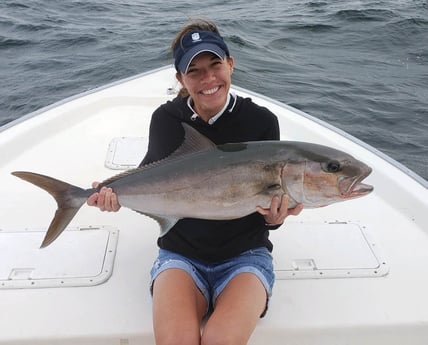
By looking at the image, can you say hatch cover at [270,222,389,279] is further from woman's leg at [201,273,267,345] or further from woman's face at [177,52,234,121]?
woman's face at [177,52,234,121]

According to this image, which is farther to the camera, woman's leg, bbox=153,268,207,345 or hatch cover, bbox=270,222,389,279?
hatch cover, bbox=270,222,389,279

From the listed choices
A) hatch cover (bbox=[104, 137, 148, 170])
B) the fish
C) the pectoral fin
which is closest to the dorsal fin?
the fish

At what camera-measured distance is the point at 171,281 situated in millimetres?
2230

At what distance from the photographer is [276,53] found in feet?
33.2

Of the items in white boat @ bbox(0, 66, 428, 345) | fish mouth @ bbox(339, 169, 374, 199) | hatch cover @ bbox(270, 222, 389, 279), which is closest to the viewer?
fish mouth @ bbox(339, 169, 374, 199)

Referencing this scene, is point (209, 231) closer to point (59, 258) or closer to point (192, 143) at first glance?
point (192, 143)

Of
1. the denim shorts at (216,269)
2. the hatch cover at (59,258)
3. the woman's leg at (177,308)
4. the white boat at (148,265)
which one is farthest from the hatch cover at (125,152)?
the woman's leg at (177,308)

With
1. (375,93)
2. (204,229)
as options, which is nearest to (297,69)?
(375,93)

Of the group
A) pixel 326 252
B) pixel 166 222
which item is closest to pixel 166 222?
pixel 166 222

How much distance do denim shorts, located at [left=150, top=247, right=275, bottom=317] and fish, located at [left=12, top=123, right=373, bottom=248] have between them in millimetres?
206

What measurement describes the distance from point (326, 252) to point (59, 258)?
63.2 inches

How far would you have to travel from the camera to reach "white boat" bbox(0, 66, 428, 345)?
87.5 inches

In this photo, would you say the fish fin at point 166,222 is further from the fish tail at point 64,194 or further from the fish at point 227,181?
the fish tail at point 64,194

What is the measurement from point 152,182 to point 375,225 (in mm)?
1662
